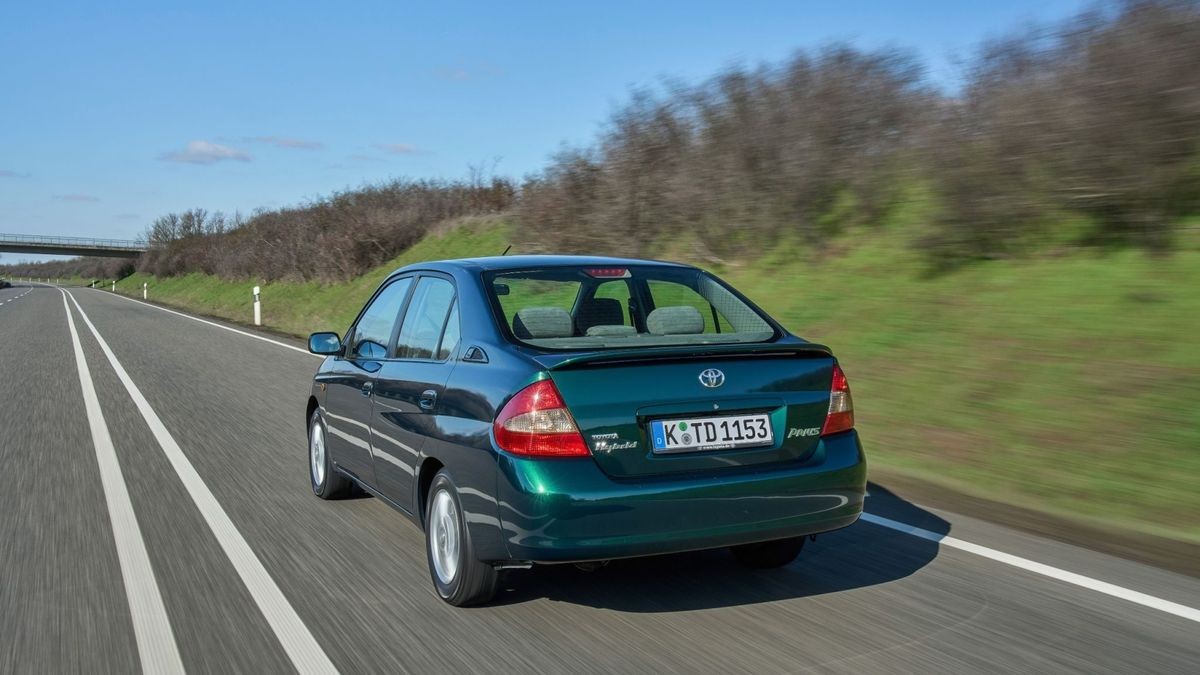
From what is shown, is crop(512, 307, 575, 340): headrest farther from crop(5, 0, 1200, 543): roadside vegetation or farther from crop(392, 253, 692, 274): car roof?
crop(5, 0, 1200, 543): roadside vegetation

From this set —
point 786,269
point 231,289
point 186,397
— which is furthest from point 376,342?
point 231,289

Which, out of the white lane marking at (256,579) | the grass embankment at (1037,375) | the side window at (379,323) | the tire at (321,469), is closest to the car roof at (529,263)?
the side window at (379,323)

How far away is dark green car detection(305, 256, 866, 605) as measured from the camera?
14.1 ft

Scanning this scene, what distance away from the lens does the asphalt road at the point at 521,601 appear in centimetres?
409

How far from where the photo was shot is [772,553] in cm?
530

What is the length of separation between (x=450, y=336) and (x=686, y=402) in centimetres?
135

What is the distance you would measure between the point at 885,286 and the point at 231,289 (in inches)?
1903

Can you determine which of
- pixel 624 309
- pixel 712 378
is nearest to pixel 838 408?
pixel 712 378

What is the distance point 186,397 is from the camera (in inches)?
520

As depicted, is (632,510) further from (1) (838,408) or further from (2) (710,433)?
(1) (838,408)

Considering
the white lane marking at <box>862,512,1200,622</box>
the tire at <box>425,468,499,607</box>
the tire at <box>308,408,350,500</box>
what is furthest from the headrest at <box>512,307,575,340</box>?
the tire at <box>308,408,350,500</box>

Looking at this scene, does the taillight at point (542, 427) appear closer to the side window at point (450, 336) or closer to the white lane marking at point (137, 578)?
the side window at point (450, 336)

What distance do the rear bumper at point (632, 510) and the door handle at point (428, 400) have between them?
2.56ft

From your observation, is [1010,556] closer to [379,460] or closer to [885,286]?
[379,460]
